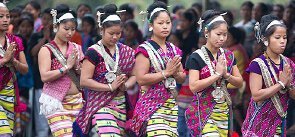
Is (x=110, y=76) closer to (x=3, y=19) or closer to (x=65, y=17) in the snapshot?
(x=65, y=17)

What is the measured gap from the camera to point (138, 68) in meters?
12.1

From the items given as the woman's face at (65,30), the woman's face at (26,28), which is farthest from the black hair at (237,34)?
the woman's face at (65,30)

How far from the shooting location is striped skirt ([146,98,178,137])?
39.1ft

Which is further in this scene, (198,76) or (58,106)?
(58,106)

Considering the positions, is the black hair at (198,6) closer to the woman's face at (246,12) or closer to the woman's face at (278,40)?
the woman's face at (246,12)

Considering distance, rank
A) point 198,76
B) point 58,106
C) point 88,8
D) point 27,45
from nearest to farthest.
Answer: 1. point 198,76
2. point 58,106
3. point 27,45
4. point 88,8

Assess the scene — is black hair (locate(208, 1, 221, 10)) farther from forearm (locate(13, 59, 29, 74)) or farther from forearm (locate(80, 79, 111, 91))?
forearm (locate(80, 79, 111, 91))

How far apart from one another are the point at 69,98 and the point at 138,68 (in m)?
1.39

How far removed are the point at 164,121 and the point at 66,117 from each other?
152 centimetres

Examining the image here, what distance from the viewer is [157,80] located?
1202cm

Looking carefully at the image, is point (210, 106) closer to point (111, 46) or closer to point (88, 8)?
point (111, 46)

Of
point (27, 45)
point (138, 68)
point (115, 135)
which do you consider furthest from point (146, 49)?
point (27, 45)

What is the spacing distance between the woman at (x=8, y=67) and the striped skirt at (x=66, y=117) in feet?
1.55

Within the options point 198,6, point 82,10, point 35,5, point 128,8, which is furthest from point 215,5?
point 35,5
